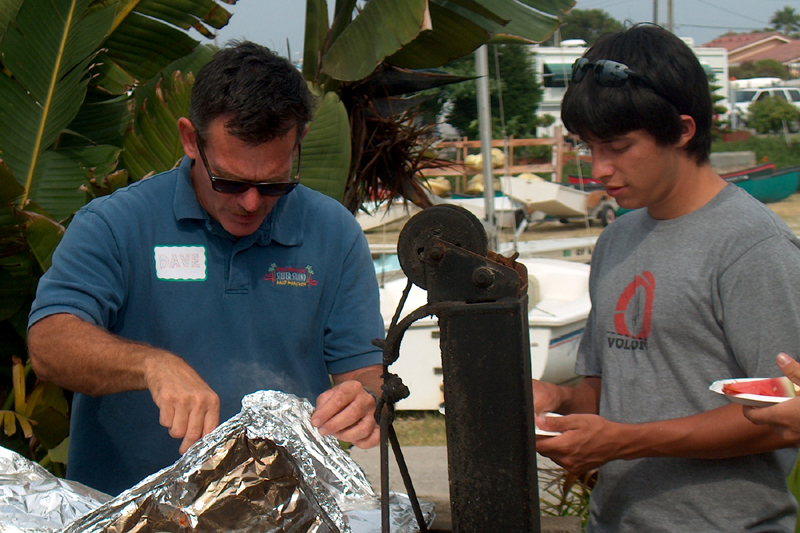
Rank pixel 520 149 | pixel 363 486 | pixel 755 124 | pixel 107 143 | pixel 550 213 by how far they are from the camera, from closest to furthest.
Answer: pixel 363 486
pixel 107 143
pixel 550 213
pixel 520 149
pixel 755 124

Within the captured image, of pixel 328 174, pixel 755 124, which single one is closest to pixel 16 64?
pixel 328 174

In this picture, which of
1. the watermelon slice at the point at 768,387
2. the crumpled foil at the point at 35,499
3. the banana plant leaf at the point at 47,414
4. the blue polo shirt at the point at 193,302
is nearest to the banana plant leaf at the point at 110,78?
the banana plant leaf at the point at 47,414

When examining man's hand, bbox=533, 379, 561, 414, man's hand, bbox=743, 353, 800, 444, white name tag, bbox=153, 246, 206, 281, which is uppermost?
white name tag, bbox=153, 246, 206, 281

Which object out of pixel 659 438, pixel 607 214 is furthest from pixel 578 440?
pixel 607 214

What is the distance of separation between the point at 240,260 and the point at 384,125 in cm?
242

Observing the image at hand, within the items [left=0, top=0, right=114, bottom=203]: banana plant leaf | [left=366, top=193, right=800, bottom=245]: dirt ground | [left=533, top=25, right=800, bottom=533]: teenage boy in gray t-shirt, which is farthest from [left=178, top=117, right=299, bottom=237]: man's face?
[left=366, top=193, right=800, bottom=245]: dirt ground

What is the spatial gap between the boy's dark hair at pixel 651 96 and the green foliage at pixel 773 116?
29660mm

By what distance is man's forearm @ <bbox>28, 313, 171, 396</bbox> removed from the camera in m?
1.48

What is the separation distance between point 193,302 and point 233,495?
766 millimetres

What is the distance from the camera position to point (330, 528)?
1.22 meters

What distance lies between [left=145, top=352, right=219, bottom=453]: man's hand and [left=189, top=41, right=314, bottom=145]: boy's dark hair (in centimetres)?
68

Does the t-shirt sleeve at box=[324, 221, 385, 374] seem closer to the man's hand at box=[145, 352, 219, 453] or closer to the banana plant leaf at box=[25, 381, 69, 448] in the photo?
the man's hand at box=[145, 352, 219, 453]

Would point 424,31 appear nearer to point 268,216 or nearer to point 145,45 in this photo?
point 145,45

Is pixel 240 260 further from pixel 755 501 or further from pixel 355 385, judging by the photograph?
pixel 755 501
